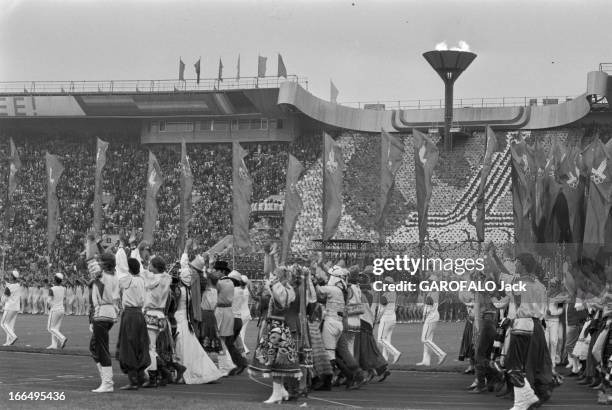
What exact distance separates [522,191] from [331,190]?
570cm

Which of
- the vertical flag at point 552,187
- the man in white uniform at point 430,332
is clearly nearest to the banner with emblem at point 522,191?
the vertical flag at point 552,187

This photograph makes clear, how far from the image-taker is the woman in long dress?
16.6 meters

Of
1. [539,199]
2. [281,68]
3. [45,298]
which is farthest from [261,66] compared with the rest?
[539,199]

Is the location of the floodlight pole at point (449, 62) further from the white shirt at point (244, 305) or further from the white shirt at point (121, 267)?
the white shirt at point (121, 267)

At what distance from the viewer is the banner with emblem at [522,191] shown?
34875mm

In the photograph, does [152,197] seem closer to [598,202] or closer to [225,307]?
[598,202]

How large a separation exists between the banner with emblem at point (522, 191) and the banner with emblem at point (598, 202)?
105 inches

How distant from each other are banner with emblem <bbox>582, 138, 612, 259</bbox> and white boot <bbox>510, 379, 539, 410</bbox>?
17251 millimetres

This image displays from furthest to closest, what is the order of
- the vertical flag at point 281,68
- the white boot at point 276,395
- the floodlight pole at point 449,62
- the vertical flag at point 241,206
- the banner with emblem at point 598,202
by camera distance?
the vertical flag at point 281,68, the floodlight pole at point 449,62, the vertical flag at point 241,206, the banner with emblem at point 598,202, the white boot at point 276,395

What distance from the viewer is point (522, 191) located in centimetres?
3512

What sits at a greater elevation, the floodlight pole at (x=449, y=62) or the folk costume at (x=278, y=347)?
the floodlight pole at (x=449, y=62)

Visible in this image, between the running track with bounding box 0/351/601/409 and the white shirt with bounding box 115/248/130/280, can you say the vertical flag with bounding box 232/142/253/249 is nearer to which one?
the running track with bounding box 0/351/601/409

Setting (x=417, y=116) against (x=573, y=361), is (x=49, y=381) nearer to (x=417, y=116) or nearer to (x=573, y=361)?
(x=573, y=361)

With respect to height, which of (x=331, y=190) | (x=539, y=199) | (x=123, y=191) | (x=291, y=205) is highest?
(x=123, y=191)
